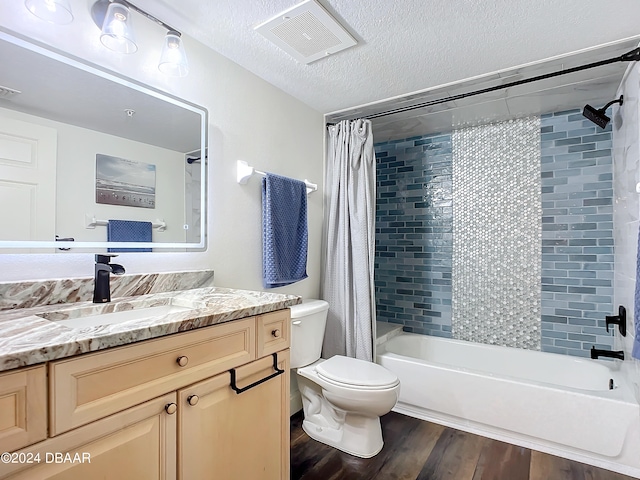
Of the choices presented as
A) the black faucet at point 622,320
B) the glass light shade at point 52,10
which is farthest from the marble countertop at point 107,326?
the black faucet at point 622,320

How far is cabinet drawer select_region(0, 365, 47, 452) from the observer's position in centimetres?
66

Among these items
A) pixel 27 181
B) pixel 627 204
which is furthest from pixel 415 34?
pixel 27 181

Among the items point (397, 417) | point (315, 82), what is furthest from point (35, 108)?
point (397, 417)

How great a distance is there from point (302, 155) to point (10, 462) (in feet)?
6.82

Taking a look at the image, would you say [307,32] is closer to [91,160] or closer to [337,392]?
[91,160]

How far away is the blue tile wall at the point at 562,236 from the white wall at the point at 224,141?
103cm

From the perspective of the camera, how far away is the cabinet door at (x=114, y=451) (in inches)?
28.4

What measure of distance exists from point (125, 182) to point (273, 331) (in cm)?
86

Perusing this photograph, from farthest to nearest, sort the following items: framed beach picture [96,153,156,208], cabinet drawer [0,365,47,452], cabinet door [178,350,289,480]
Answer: framed beach picture [96,153,156,208], cabinet door [178,350,289,480], cabinet drawer [0,365,47,452]

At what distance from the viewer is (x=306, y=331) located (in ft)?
6.64

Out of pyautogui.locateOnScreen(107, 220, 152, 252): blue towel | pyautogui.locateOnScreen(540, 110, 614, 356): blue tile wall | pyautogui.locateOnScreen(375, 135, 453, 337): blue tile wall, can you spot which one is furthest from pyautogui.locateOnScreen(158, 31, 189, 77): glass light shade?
Answer: pyautogui.locateOnScreen(540, 110, 614, 356): blue tile wall

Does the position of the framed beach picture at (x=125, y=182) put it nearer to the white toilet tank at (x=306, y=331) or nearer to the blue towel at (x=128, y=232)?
the blue towel at (x=128, y=232)

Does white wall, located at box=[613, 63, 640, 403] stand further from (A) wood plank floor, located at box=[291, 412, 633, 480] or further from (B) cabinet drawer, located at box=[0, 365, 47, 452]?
(B) cabinet drawer, located at box=[0, 365, 47, 452]

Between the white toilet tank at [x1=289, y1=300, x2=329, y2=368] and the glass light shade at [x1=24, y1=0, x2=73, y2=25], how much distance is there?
1549mm
